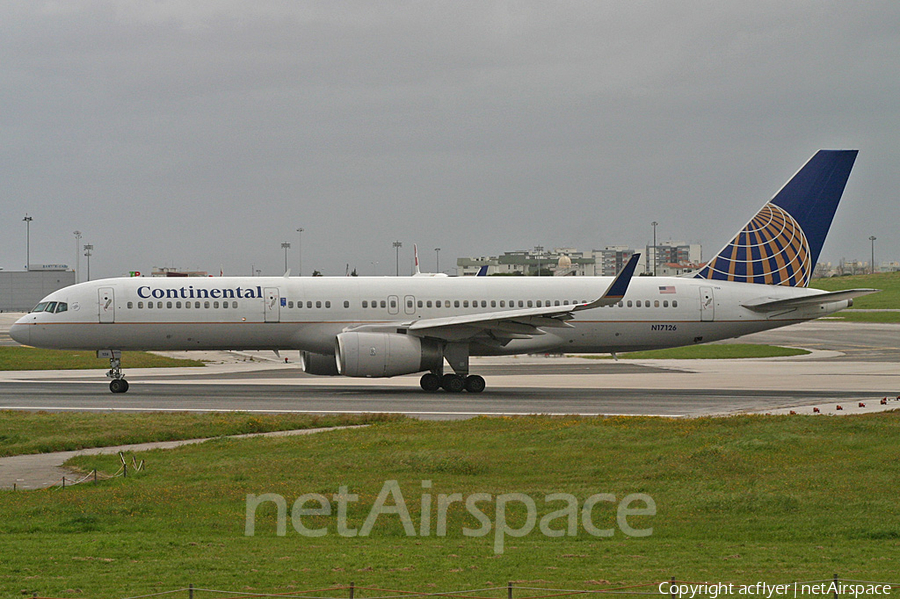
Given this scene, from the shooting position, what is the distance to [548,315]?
1362 inches

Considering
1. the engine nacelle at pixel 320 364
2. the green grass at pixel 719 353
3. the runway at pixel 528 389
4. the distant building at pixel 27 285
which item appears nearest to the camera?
the runway at pixel 528 389

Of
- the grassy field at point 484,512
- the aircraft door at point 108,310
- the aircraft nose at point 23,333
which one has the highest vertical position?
the aircraft door at point 108,310

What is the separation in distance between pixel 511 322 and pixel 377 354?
500cm

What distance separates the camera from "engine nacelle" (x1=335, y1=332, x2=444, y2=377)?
34.3 metres

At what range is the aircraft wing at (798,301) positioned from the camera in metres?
36.6

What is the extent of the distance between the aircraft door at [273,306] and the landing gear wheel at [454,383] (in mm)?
6809

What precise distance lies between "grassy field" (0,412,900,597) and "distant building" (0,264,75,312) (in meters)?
134

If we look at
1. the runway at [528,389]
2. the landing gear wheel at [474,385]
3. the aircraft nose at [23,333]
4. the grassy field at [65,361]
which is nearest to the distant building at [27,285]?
the grassy field at [65,361]

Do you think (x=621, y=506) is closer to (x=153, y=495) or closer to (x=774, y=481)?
(x=774, y=481)

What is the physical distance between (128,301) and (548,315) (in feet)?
51.9

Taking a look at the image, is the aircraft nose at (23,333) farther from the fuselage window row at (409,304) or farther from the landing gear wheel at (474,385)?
the landing gear wheel at (474,385)

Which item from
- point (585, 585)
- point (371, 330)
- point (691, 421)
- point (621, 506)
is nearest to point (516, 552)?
point (585, 585)

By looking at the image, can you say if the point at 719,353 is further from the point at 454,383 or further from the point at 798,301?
the point at 454,383

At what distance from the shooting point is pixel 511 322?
116ft
